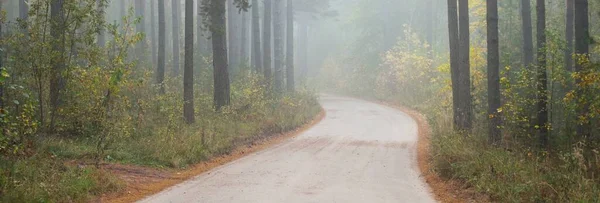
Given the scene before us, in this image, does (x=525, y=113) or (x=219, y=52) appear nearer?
(x=525, y=113)

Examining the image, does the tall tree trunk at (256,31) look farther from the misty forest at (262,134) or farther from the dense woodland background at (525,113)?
the dense woodland background at (525,113)

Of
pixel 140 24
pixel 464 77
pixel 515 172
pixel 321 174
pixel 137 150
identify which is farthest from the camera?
pixel 140 24

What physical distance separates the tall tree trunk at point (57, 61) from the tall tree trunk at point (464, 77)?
10.2 m

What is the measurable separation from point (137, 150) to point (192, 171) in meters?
1.49

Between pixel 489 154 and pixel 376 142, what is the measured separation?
5981 millimetres

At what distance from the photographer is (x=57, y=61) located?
10930mm

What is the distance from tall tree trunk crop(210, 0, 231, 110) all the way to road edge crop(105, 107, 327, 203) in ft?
8.05

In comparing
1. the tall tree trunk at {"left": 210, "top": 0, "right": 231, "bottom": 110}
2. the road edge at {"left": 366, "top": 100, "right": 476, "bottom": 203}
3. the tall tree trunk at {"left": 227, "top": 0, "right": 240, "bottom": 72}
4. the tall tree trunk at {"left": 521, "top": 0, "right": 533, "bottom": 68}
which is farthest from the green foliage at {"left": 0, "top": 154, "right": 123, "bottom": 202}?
the tall tree trunk at {"left": 227, "top": 0, "right": 240, "bottom": 72}

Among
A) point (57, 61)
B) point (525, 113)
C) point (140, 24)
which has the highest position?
point (140, 24)

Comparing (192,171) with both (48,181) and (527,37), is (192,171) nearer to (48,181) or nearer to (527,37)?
(48,181)

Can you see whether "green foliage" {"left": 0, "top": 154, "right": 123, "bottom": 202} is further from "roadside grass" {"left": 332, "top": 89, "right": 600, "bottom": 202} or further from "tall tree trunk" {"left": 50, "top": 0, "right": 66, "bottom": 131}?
"roadside grass" {"left": 332, "top": 89, "right": 600, "bottom": 202}

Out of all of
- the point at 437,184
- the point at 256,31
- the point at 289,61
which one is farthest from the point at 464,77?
the point at 289,61

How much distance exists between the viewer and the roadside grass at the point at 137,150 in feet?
24.5

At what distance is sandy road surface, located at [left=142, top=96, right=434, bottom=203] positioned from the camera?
8.27 metres
